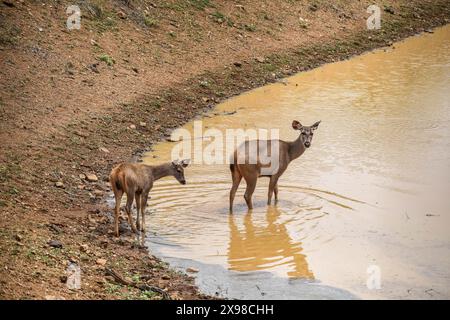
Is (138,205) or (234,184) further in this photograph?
(234,184)

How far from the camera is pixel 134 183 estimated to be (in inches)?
532

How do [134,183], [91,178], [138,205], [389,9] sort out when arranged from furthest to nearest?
[389,9] → [91,178] → [138,205] → [134,183]

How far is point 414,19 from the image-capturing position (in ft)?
97.3

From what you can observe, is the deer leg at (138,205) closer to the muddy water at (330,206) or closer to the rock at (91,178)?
the muddy water at (330,206)

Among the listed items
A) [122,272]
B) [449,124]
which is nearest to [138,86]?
[449,124]

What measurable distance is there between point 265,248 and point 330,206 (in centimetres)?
209

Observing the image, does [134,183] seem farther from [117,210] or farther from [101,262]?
[101,262]

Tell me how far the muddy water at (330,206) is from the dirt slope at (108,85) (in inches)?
34.7

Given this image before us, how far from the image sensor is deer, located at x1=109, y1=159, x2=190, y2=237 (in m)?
13.4

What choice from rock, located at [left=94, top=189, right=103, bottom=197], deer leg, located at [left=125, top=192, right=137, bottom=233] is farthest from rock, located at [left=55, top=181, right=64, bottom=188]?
deer leg, located at [left=125, top=192, right=137, bottom=233]

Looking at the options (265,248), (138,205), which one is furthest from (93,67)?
(265,248)

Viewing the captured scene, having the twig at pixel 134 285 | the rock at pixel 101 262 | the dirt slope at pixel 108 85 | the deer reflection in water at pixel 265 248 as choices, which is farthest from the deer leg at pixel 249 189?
the twig at pixel 134 285

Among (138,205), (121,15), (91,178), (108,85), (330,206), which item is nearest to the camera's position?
(138,205)

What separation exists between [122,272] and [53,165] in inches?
179
